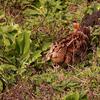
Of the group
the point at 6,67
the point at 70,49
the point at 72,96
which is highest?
the point at 70,49

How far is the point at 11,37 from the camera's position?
5480 millimetres

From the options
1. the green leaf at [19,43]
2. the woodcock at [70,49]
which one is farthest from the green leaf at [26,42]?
the woodcock at [70,49]

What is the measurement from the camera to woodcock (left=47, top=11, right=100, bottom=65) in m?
4.99

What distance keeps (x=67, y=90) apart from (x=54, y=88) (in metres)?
0.15

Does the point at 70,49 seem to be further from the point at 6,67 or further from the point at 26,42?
the point at 6,67

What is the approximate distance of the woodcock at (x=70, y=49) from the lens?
4.99 metres

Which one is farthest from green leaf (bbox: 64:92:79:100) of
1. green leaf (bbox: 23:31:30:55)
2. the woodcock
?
green leaf (bbox: 23:31:30:55)

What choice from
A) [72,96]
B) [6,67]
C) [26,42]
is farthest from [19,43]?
[72,96]

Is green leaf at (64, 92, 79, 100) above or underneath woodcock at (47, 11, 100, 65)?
underneath

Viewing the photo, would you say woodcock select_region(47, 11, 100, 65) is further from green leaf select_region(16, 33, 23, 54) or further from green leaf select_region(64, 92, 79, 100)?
green leaf select_region(64, 92, 79, 100)

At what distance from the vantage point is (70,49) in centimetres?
503

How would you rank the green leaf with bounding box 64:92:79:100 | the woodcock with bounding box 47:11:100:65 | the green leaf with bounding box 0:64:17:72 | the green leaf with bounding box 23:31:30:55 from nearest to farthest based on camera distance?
1. the green leaf with bounding box 64:92:79:100
2. the green leaf with bounding box 0:64:17:72
3. the woodcock with bounding box 47:11:100:65
4. the green leaf with bounding box 23:31:30:55

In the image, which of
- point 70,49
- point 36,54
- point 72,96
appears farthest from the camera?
point 36,54

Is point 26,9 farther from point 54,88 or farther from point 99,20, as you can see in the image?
Answer: point 54,88
